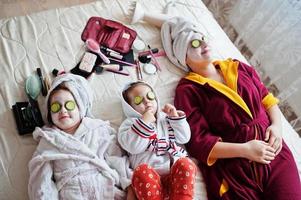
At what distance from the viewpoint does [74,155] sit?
109 centimetres

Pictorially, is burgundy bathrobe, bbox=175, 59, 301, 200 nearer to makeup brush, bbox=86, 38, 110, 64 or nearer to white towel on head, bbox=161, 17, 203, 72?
white towel on head, bbox=161, 17, 203, 72

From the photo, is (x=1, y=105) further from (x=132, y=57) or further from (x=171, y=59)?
(x=171, y=59)

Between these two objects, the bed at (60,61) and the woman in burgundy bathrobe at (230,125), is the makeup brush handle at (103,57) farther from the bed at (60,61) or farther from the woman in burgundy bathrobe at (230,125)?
the woman in burgundy bathrobe at (230,125)

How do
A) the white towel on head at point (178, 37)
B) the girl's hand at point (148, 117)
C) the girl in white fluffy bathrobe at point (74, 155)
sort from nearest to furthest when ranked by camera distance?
the girl in white fluffy bathrobe at point (74, 155) < the girl's hand at point (148, 117) < the white towel on head at point (178, 37)

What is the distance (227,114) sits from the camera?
1253 millimetres

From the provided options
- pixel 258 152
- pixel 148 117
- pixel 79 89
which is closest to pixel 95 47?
pixel 79 89

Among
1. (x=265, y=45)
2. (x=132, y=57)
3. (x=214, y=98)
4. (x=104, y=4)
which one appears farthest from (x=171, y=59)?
(x=265, y=45)

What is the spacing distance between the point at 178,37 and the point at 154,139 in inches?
18.7

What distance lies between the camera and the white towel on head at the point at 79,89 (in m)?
1.20

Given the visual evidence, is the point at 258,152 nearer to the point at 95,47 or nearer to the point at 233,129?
the point at 233,129

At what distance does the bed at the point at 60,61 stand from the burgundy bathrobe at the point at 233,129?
0.24 feet

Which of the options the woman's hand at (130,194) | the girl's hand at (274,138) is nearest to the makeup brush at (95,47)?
the woman's hand at (130,194)

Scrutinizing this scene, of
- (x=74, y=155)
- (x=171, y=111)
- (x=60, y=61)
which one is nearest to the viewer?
(x=74, y=155)

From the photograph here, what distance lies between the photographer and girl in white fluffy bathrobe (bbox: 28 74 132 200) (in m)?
1.05
